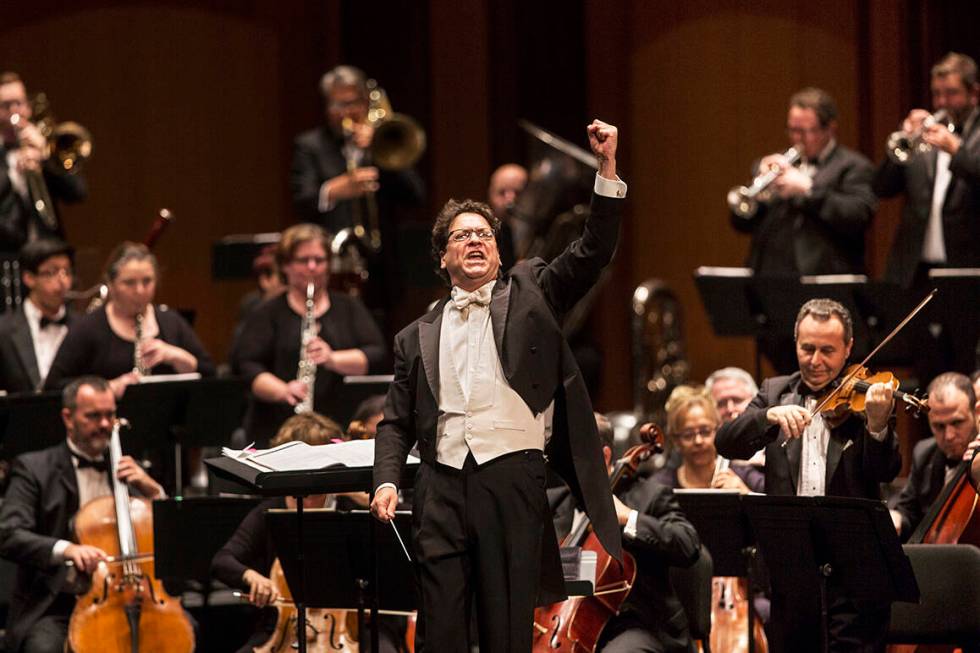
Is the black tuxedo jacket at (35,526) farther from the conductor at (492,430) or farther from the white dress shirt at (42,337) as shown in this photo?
the conductor at (492,430)

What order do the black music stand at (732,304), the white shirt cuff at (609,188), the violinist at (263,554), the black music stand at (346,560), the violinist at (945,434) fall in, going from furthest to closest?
the black music stand at (732,304)
the violinist at (263,554)
the violinist at (945,434)
the black music stand at (346,560)
the white shirt cuff at (609,188)

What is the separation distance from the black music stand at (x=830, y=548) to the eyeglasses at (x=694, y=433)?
95 cm

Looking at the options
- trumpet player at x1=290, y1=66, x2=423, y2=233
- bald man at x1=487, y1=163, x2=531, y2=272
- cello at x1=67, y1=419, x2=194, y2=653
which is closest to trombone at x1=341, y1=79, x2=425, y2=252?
trumpet player at x1=290, y1=66, x2=423, y2=233

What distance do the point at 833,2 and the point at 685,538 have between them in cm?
438

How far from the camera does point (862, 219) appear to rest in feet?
23.0

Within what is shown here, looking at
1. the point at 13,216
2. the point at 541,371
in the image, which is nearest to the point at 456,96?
the point at 13,216

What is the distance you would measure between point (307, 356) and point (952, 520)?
114 inches

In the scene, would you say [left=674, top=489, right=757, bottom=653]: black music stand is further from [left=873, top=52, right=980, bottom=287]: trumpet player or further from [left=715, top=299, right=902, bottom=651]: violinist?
[left=873, top=52, right=980, bottom=287]: trumpet player

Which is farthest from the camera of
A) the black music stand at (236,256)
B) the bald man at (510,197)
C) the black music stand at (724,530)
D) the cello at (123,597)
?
the bald man at (510,197)

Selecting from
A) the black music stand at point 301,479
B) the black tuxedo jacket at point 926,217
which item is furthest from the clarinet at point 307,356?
the black tuxedo jacket at point 926,217

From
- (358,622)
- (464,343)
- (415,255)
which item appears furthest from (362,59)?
(464,343)

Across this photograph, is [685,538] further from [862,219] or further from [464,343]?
[862,219]

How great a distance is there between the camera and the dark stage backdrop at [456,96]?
9.01 meters

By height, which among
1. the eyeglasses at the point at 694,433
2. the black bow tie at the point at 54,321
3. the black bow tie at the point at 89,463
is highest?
the black bow tie at the point at 54,321
